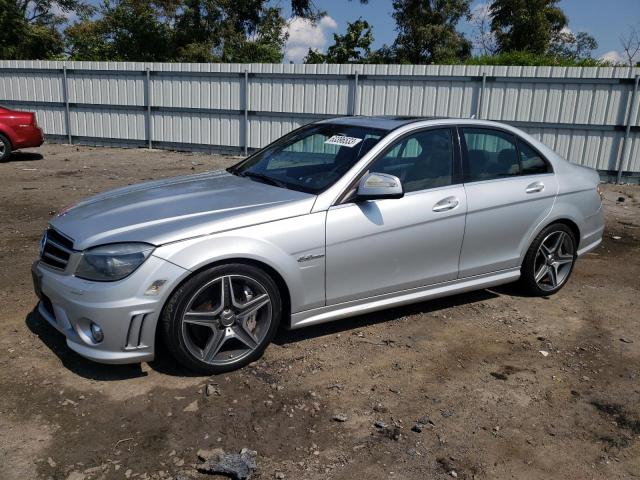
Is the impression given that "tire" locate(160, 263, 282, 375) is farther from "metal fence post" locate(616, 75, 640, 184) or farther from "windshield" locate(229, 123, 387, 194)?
"metal fence post" locate(616, 75, 640, 184)

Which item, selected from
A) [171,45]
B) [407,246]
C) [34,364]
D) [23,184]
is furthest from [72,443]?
[171,45]

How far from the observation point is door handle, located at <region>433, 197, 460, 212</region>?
14.1ft

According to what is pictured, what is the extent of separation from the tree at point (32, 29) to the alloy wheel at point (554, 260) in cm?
2893

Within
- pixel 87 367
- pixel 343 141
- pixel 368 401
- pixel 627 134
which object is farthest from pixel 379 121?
pixel 627 134

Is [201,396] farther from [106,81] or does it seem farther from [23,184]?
[106,81]

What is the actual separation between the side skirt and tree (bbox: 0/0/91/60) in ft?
94.9

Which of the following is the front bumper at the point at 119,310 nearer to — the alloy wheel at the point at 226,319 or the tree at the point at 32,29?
the alloy wheel at the point at 226,319

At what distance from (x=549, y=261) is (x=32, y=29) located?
30.2m

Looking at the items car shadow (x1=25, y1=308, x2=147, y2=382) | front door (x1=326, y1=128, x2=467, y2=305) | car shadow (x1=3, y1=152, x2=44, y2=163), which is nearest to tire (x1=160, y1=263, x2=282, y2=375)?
car shadow (x1=25, y1=308, x2=147, y2=382)

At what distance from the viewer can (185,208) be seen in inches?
148

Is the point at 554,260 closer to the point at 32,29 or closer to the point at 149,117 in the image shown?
the point at 149,117

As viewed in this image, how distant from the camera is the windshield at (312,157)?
4.16 meters

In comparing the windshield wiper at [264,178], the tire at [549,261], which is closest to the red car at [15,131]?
the windshield wiper at [264,178]

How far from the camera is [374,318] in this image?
4.69 metres
